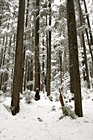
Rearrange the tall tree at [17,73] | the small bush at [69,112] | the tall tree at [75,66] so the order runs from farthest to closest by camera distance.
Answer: the tall tree at [17,73], the tall tree at [75,66], the small bush at [69,112]

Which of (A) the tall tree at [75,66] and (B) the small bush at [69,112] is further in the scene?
(A) the tall tree at [75,66]

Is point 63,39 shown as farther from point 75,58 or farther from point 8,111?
→ point 8,111

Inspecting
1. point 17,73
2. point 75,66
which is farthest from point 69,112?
point 17,73

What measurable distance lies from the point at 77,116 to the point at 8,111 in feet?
10.9

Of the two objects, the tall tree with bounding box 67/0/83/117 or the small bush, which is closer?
the small bush

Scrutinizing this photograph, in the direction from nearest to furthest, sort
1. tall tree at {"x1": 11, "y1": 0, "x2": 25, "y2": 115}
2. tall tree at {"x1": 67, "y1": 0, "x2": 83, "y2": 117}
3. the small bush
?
1. the small bush
2. tall tree at {"x1": 67, "y1": 0, "x2": 83, "y2": 117}
3. tall tree at {"x1": 11, "y1": 0, "x2": 25, "y2": 115}

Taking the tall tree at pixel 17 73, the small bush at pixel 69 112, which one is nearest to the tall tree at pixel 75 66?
the small bush at pixel 69 112

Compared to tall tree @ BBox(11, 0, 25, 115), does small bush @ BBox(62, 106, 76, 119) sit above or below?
below

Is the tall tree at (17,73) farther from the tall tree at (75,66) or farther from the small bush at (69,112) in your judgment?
the tall tree at (75,66)

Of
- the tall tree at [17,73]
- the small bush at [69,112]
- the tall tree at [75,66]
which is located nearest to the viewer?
the small bush at [69,112]

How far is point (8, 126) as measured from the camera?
4.70 meters

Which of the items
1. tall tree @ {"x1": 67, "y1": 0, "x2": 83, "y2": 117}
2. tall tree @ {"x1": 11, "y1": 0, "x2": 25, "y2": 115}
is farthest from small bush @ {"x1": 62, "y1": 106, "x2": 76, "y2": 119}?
tall tree @ {"x1": 11, "y1": 0, "x2": 25, "y2": 115}

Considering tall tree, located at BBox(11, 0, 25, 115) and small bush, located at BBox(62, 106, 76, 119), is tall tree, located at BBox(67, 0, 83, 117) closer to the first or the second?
small bush, located at BBox(62, 106, 76, 119)

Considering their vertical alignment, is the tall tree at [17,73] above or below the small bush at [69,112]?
above
